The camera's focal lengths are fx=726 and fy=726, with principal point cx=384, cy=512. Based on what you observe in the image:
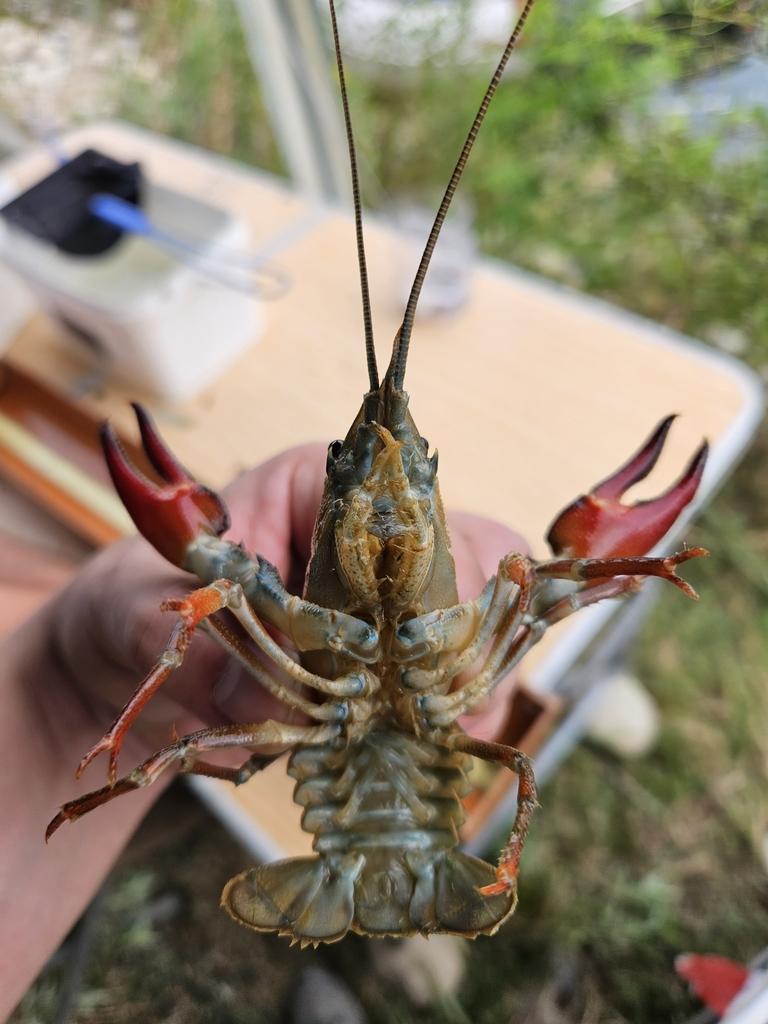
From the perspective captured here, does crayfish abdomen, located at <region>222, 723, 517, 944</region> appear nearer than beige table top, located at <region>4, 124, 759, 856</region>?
Yes

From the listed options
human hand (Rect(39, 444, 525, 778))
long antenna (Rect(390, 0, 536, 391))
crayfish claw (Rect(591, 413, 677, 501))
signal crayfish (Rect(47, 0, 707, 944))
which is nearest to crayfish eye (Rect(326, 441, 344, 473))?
signal crayfish (Rect(47, 0, 707, 944))

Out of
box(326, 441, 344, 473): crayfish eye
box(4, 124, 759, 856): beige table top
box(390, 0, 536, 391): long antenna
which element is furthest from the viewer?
box(4, 124, 759, 856): beige table top

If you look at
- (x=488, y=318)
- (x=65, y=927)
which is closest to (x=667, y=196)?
(x=488, y=318)

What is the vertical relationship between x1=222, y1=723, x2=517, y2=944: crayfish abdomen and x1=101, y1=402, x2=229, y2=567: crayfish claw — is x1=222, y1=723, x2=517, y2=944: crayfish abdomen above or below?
below

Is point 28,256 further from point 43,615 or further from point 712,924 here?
point 712,924

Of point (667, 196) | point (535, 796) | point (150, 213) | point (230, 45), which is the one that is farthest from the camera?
point (230, 45)

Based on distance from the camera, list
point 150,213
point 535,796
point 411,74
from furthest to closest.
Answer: point 411,74 < point 150,213 < point 535,796

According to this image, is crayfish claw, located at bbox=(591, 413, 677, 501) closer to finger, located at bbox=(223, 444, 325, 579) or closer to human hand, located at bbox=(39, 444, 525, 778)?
human hand, located at bbox=(39, 444, 525, 778)

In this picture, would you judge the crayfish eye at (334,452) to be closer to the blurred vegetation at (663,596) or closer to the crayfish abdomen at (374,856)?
the crayfish abdomen at (374,856)

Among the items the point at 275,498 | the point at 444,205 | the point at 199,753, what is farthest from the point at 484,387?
the point at 199,753
